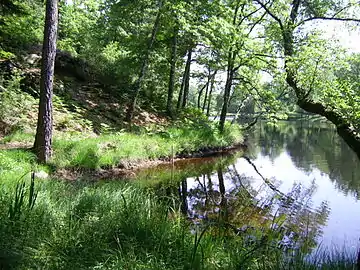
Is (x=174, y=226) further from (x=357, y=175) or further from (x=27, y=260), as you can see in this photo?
(x=357, y=175)

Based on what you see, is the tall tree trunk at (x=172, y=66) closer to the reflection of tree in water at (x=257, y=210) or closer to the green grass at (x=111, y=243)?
the reflection of tree in water at (x=257, y=210)

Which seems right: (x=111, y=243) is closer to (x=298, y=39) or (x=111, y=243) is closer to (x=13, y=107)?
(x=298, y=39)

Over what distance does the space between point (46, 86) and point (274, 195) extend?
683 cm

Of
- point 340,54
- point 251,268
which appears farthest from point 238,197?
point 251,268

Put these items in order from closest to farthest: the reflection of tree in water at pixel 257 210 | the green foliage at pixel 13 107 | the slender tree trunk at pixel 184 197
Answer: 1. the reflection of tree in water at pixel 257 210
2. the slender tree trunk at pixel 184 197
3. the green foliage at pixel 13 107

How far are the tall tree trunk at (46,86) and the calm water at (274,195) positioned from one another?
2.96m

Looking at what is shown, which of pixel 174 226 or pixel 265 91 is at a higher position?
pixel 265 91

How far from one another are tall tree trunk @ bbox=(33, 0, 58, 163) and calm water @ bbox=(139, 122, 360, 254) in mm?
2964

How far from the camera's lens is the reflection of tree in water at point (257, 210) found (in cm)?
596

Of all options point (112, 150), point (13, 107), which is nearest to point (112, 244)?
point (112, 150)

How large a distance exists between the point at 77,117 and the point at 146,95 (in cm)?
622

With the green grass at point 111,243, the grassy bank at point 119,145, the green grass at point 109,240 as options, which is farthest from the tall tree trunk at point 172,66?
the green grass at point 111,243

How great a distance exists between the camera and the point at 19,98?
11180 mm

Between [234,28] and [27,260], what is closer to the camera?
[27,260]
